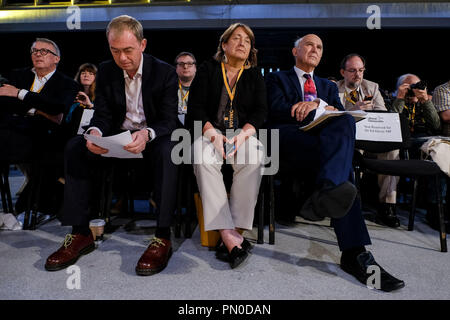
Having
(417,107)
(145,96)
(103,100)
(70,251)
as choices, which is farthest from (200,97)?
(417,107)

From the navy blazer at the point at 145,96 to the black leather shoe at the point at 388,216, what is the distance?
1.85 metres

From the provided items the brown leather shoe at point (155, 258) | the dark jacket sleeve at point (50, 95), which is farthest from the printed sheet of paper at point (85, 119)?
the brown leather shoe at point (155, 258)

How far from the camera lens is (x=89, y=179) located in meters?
1.60

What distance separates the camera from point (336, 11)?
5.18m

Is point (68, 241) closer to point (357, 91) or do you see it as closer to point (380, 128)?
point (380, 128)

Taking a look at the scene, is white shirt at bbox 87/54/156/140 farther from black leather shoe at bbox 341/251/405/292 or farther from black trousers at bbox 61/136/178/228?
black leather shoe at bbox 341/251/405/292

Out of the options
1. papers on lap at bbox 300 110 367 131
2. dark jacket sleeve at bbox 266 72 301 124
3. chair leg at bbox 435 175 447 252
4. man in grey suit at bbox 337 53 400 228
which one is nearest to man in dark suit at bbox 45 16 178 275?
dark jacket sleeve at bbox 266 72 301 124

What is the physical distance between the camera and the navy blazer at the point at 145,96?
1.72 m

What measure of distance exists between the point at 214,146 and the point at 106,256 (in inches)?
33.6

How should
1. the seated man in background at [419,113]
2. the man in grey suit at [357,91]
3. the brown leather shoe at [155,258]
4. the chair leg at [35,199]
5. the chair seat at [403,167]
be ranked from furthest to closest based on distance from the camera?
the man in grey suit at [357,91] < the seated man in background at [419,113] < the chair leg at [35,199] < the chair seat at [403,167] < the brown leather shoe at [155,258]

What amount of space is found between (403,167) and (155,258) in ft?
5.32

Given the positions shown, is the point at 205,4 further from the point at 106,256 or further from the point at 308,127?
the point at 106,256

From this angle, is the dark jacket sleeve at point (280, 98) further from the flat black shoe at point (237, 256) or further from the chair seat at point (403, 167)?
the flat black shoe at point (237, 256)

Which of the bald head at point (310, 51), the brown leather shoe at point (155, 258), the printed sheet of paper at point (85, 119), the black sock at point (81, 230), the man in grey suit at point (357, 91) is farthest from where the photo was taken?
the man in grey suit at point (357, 91)
